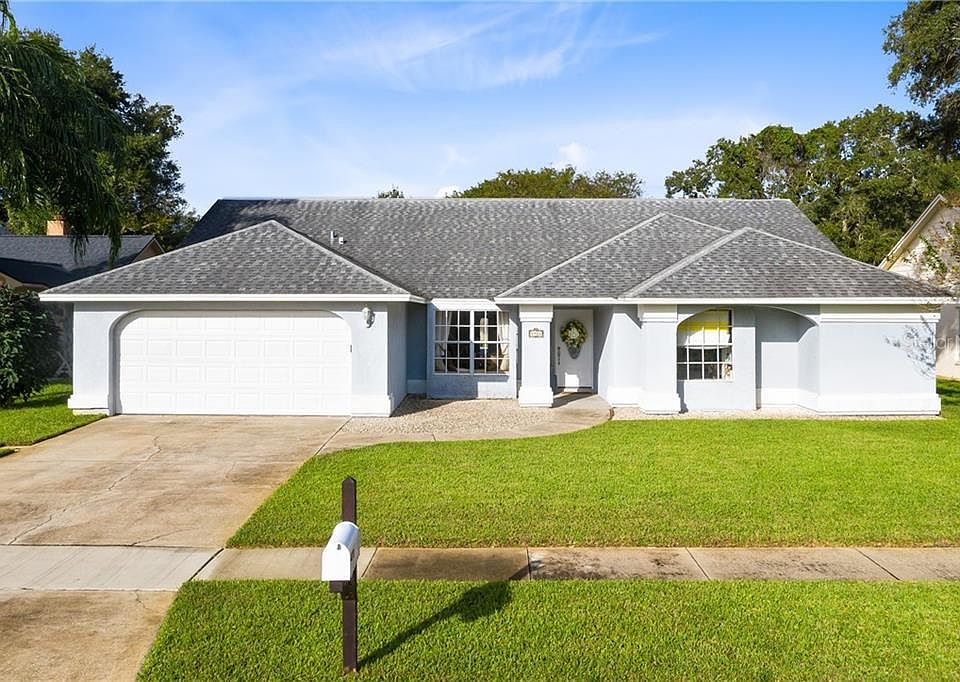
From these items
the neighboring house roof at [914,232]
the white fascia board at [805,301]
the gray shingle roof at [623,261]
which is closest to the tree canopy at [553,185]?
the neighboring house roof at [914,232]

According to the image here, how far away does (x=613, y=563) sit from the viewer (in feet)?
19.1

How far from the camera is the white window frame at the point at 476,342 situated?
16.7 metres

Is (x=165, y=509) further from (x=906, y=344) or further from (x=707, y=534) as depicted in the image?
(x=906, y=344)

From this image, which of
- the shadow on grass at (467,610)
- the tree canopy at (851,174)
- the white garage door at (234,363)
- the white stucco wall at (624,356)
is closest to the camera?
the shadow on grass at (467,610)

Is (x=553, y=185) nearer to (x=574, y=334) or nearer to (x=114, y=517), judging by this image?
(x=574, y=334)

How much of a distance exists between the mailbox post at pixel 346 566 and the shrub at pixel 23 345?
14.5m

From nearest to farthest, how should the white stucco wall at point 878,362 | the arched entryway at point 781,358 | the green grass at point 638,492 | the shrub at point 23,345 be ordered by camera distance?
the green grass at point 638,492 → the white stucco wall at point 878,362 → the shrub at point 23,345 → the arched entryway at point 781,358

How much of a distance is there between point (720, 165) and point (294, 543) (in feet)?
138

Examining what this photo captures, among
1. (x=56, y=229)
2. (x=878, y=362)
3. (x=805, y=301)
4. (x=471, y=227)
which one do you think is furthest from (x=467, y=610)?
(x=56, y=229)

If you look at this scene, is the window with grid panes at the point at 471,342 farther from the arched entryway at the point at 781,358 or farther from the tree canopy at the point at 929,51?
the tree canopy at the point at 929,51

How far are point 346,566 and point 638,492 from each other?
16.9 ft

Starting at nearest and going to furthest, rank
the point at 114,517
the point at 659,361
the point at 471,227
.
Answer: the point at 114,517 → the point at 659,361 → the point at 471,227

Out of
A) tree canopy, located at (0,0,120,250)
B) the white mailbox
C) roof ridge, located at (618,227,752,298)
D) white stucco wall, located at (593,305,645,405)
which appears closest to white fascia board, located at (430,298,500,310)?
white stucco wall, located at (593,305,645,405)

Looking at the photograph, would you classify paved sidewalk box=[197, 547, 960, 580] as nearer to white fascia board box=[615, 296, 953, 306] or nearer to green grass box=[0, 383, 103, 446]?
green grass box=[0, 383, 103, 446]
